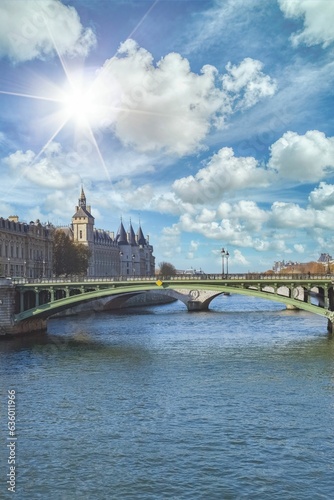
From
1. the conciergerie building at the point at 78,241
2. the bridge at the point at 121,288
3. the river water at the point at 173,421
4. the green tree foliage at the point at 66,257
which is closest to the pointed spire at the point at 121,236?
the conciergerie building at the point at 78,241

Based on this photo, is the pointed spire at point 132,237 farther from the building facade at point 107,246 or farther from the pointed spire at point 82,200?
the pointed spire at point 82,200

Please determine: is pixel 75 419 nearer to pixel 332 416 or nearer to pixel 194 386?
pixel 194 386

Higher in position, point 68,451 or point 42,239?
point 42,239

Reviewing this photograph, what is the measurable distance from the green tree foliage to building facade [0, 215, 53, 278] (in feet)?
8.12

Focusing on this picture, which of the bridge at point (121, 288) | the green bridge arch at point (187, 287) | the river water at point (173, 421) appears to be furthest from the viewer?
the bridge at point (121, 288)

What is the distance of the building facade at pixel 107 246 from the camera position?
486 ft

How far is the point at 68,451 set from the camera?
22.4 meters

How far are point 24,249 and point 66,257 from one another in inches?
600

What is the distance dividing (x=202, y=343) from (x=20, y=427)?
2666cm

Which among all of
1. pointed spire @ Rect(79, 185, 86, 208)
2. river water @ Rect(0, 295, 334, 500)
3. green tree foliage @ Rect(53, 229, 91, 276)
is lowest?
river water @ Rect(0, 295, 334, 500)

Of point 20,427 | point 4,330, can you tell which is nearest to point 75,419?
point 20,427

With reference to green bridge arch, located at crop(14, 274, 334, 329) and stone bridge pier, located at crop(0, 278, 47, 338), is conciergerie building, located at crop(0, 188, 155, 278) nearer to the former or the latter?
green bridge arch, located at crop(14, 274, 334, 329)

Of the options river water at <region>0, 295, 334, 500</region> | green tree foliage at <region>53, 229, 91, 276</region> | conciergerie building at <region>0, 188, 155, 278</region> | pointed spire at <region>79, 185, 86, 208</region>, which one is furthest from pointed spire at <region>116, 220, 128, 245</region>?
river water at <region>0, 295, 334, 500</region>

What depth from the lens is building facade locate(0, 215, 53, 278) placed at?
9231cm
